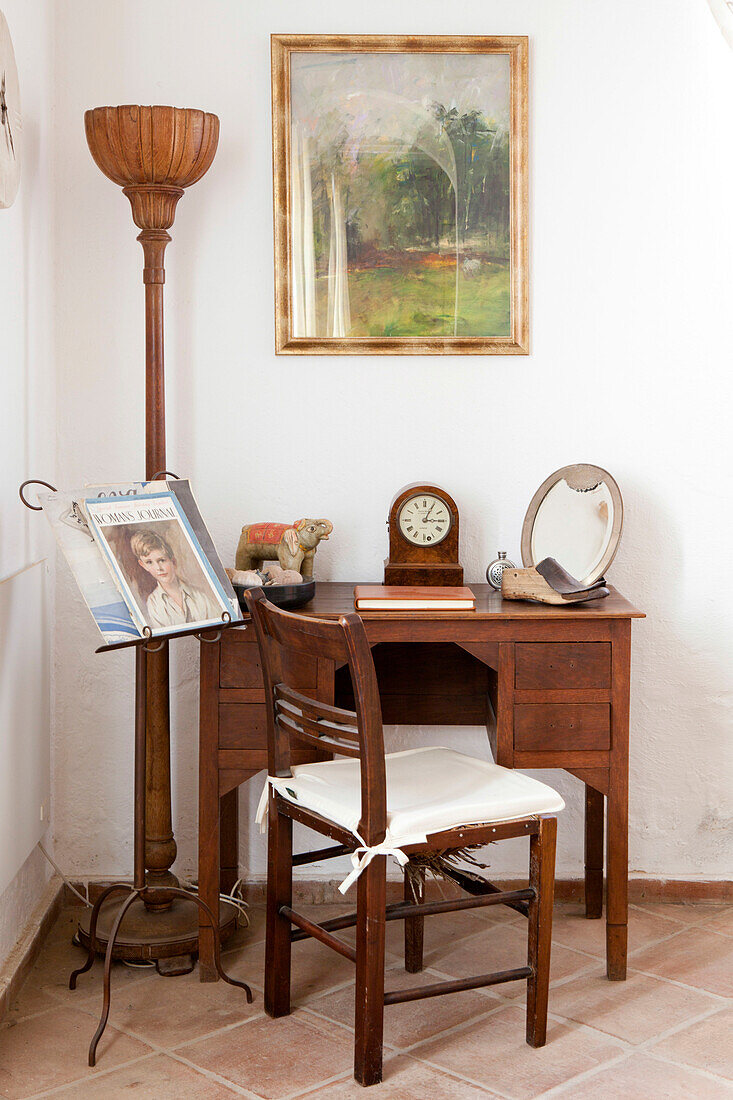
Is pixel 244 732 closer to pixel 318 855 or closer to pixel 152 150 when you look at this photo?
pixel 318 855

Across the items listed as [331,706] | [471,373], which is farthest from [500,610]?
[471,373]

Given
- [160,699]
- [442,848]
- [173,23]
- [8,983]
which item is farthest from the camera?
[173,23]

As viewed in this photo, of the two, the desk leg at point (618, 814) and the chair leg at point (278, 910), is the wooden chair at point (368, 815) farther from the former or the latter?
the desk leg at point (618, 814)

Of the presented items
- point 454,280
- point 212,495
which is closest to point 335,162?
point 454,280

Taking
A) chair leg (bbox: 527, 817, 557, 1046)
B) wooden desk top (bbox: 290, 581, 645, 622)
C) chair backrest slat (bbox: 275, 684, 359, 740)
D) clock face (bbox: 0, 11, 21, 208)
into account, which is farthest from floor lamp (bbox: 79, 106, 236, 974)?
chair leg (bbox: 527, 817, 557, 1046)

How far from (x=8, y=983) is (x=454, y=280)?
204cm

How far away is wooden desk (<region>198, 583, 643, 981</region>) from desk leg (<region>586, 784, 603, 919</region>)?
13.9 inches

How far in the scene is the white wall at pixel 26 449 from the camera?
7.89ft

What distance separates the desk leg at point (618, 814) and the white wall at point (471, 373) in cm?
52

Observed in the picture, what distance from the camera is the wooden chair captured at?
1.99 meters

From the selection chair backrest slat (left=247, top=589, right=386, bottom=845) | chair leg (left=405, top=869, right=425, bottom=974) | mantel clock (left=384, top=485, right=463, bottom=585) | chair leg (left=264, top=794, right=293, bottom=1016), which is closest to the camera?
Result: chair backrest slat (left=247, top=589, right=386, bottom=845)

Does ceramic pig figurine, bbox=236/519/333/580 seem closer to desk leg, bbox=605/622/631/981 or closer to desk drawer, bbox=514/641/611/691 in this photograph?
desk drawer, bbox=514/641/611/691

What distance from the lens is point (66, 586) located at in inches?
115

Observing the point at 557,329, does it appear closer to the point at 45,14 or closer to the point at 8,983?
the point at 45,14
